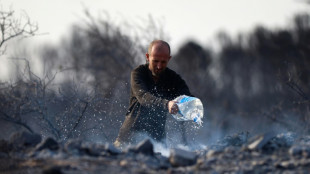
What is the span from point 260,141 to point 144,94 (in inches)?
61.6

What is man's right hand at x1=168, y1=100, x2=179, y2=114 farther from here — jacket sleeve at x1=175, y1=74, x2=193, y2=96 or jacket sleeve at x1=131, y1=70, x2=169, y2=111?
jacket sleeve at x1=175, y1=74, x2=193, y2=96

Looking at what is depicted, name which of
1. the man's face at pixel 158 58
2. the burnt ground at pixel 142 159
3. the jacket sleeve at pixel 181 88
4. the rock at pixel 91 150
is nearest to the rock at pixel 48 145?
the burnt ground at pixel 142 159

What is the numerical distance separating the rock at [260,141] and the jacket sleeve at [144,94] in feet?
3.38

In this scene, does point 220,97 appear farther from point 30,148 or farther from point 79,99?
point 30,148

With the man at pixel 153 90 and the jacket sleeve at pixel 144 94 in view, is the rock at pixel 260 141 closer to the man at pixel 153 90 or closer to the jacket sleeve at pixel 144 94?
the jacket sleeve at pixel 144 94

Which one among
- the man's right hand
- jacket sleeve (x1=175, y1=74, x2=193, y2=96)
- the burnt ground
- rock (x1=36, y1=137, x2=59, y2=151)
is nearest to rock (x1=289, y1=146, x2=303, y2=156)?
the burnt ground

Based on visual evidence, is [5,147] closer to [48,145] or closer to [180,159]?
[48,145]

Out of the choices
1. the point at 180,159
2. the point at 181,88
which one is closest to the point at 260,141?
the point at 180,159

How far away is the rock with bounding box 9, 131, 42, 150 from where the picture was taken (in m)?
5.38

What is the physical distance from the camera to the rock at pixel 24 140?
5.38 metres

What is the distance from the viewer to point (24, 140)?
5418mm

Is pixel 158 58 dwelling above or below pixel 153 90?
above

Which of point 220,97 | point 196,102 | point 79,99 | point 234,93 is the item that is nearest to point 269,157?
point 196,102

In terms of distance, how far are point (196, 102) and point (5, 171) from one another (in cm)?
250
